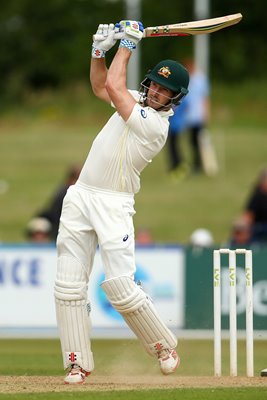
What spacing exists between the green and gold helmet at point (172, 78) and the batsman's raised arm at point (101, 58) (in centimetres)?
34

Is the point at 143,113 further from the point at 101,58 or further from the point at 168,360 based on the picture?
the point at 168,360

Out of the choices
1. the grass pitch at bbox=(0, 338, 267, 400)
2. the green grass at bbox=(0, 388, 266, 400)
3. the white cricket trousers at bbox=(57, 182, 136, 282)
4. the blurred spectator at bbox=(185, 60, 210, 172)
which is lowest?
the grass pitch at bbox=(0, 338, 267, 400)

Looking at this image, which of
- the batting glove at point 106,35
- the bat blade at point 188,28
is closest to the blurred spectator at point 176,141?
the bat blade at point 188,28

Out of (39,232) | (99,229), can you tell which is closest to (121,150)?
(99,229)

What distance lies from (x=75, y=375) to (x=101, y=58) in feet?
6.75

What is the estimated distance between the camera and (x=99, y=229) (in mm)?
7699

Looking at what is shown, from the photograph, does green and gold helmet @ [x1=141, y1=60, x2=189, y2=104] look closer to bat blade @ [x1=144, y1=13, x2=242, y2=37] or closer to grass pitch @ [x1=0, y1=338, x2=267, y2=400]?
bat blade @ [x1=144, y1=13, x2=242, y2=37]

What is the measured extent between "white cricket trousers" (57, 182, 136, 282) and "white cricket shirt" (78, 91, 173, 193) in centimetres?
8

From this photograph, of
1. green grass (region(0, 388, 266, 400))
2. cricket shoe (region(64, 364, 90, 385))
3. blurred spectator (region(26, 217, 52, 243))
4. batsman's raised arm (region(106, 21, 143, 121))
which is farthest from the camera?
blurred spectator (region(26, 217, 52, 243))

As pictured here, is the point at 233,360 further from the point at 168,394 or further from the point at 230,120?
the point at 230,120

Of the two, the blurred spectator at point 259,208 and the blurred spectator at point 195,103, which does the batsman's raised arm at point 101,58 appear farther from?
the blurred spectator at point 195,103

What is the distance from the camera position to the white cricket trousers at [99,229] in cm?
770

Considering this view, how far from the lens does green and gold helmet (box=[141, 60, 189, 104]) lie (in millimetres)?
7758

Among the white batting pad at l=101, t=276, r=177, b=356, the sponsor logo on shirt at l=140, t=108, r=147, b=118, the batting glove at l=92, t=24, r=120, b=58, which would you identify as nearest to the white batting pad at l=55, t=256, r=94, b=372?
the white batting pad at l=101, t=276, r=177, b=356
